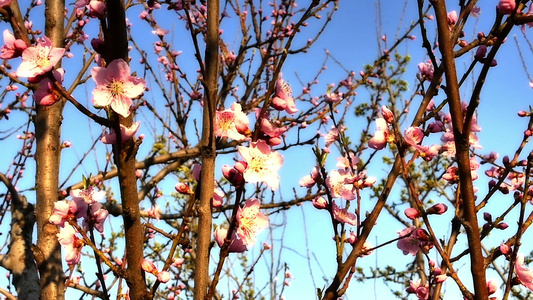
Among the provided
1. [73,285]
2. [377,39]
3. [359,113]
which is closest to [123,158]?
[73,285]

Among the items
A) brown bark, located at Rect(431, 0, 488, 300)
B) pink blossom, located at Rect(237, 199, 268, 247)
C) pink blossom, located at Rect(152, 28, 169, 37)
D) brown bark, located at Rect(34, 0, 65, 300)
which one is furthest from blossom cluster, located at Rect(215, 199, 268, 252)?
pink blossom, located at Rect(152, 28, 169, 37)

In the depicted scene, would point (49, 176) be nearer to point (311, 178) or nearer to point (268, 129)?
point (311, 178)

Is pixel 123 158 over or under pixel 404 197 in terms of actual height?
under

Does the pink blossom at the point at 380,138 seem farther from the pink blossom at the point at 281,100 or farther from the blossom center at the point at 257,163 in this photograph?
the blossom center at the point at 257,163

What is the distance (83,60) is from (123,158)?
3.06m

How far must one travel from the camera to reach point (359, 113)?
27.2ft

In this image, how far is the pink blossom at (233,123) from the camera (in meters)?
1.30

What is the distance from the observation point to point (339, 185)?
68.2 inches

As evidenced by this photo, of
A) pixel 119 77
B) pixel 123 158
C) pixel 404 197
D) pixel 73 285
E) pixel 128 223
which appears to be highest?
pixel 404 197

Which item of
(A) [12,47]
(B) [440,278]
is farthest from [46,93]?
(B) [440,278]

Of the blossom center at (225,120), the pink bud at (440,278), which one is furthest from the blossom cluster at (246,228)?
the pink bud at (440,278)

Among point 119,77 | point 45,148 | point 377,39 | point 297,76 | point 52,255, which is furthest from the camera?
point 377,39

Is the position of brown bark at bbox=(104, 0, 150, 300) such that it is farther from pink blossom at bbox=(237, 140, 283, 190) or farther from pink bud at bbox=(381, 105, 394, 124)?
pink bud at bbox=(381, 105, 394, 124)

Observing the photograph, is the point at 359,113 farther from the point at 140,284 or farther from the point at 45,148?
the point at 140,284
